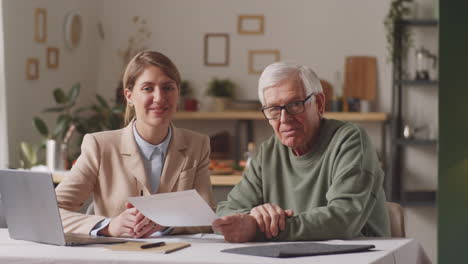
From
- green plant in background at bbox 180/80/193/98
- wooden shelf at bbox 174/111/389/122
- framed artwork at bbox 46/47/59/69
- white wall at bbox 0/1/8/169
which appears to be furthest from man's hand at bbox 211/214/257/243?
green plant in background at bbox 180/80/193/98

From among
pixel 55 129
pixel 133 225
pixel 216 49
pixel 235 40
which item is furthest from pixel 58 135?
pixel 133 225

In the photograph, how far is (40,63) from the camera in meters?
6.31

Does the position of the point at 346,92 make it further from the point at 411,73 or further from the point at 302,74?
the point at 302,74

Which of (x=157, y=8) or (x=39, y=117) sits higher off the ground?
(x=157, y=8)

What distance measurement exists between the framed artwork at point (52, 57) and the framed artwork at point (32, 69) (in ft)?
0.65

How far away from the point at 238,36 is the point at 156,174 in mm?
4749

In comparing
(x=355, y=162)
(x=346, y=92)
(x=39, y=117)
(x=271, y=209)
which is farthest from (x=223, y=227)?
(x=346, y=92)

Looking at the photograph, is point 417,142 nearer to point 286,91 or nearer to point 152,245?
point 286,91

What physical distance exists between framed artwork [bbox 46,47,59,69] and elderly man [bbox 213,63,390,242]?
4.18 m

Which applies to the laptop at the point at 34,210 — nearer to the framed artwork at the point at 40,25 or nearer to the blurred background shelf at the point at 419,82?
the framed artwork at the point at 40,25

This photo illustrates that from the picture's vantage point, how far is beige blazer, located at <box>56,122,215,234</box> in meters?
2.66

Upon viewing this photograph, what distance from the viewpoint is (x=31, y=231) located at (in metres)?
2.21

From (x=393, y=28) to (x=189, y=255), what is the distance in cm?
525

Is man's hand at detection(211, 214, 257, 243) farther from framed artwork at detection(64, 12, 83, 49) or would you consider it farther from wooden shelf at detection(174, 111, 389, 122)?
framed artwork at detection(64, 12, 83, 49)
